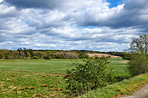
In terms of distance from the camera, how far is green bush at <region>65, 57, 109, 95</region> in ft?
38.8

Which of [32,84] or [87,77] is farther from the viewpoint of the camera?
[32,84]

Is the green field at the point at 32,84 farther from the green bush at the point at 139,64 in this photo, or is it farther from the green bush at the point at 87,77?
the green bush at the point at 139,64

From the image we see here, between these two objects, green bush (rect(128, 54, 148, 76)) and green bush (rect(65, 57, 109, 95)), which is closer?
green bush (rect(65, 57, 109, 95))

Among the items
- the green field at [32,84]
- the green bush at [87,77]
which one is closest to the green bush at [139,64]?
the green field at [32,84]

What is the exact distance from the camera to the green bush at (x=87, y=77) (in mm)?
11823

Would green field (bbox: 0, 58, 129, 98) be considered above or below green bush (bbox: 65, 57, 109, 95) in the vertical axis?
below

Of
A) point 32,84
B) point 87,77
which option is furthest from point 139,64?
point 32,84

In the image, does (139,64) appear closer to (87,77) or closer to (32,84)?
(87,77)

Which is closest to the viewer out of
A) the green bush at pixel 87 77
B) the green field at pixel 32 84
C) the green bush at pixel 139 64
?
the green bush at pixel 87 77

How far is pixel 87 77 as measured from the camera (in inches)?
480

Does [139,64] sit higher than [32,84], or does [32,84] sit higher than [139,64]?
[139,64]

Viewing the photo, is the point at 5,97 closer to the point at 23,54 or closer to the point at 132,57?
the point at 132,57

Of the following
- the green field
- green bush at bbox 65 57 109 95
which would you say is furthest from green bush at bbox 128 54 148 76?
green bush at bbox 65 57 109 95

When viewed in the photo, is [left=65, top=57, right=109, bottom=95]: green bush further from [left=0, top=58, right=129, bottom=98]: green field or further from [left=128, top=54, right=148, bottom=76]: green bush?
[left=128, top=54, right=148, bottom=76]: green bush
